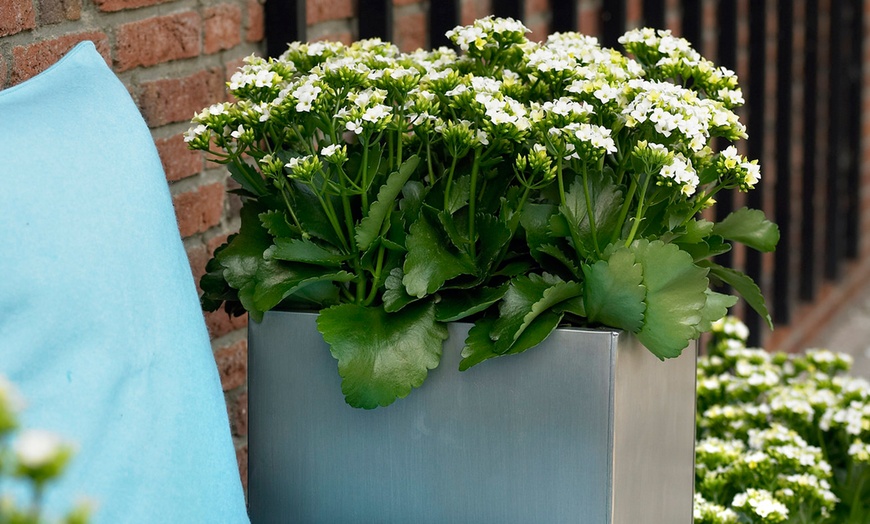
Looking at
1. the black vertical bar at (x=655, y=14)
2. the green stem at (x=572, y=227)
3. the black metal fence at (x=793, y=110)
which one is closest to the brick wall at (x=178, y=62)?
the green stem at (x=572, y=227)

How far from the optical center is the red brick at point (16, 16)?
41.4 inches

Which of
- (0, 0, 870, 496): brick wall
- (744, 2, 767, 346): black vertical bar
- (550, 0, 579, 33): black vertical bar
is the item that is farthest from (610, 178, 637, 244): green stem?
(744, 2, 767, 346): black vertical bar

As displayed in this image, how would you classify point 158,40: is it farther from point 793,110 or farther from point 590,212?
point 793,110

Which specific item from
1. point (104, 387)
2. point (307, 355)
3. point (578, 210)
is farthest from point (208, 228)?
point (104, 387)

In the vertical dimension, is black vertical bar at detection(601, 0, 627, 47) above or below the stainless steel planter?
above

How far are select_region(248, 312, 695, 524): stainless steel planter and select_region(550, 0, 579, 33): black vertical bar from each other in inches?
46.6

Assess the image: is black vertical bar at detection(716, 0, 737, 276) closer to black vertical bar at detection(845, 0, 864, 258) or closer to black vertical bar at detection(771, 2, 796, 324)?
black vertical bar at detection(771, 2, 796, 324)

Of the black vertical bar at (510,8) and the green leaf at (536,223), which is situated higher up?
the black vertical bar at (510,8)

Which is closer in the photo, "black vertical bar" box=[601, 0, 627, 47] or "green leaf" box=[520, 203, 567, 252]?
"green leaf" box=[520, 203, 567, 252]

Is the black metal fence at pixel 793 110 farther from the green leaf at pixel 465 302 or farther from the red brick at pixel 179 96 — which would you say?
the green leaf at pixel 465 302

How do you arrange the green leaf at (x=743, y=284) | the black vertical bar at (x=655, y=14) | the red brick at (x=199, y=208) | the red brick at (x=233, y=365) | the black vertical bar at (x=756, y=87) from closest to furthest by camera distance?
the green leaf at (x=743, y=284)
the red brick at (x=199, y=208)
the red brick at (x=233, y=365)
the black vertical bar at (x=655, y=14)
the black vertical bar at (x=756, y=87)

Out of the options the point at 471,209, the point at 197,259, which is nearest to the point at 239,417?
the point at 197,259

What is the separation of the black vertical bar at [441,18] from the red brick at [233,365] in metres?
0.60

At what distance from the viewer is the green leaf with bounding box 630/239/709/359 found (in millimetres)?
832
